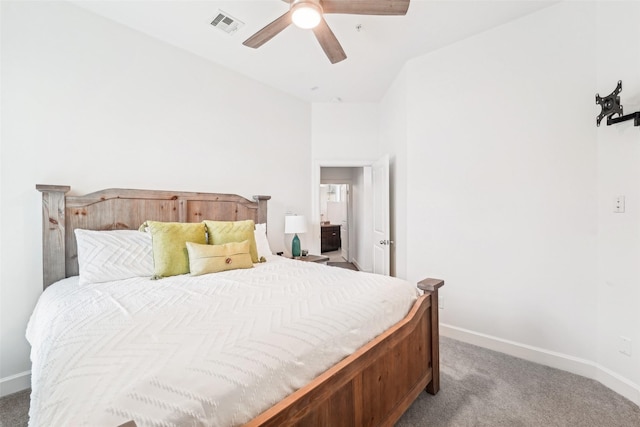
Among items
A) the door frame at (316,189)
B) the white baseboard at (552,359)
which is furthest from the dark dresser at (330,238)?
the white baseboard at (552,359)

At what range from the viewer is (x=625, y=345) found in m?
1.90

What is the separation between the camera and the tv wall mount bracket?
5.88 ft

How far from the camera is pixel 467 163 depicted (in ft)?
8.89

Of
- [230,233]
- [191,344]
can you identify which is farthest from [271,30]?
[191,344]

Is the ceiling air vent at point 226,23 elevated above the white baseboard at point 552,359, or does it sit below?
above

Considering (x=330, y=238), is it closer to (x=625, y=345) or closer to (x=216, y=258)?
(x=216, y=258)

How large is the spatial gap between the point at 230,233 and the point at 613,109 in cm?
293

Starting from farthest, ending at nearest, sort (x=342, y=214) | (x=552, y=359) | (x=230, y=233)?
(x=342, y=214) → (x=230, y=233) → (x=552, y=359)

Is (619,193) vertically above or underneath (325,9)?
underneath

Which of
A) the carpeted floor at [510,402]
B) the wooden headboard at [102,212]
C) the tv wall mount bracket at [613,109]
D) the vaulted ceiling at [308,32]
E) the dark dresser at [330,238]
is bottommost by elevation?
the carpeted floor at [510,402]

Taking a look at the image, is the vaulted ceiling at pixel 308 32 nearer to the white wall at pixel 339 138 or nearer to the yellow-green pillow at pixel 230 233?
the white wall at pixel 339 138

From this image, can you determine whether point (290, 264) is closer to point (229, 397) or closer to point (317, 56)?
point (229, 397)

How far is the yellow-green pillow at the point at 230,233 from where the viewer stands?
2365mm

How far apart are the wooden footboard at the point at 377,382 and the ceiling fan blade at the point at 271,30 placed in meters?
2.05
